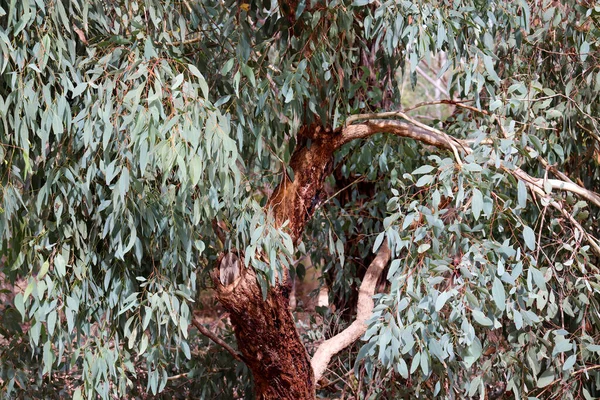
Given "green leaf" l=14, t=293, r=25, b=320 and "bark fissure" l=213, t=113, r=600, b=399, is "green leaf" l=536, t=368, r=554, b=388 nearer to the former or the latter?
"bark fissure" l=213, t=113, r=600, b=399

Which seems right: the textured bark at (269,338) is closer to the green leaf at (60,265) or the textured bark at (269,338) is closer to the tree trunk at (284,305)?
the tree trunk at (284,305)

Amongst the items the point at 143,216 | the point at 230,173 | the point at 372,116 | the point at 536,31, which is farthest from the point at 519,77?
the point at 143,216

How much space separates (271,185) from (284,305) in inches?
19.0

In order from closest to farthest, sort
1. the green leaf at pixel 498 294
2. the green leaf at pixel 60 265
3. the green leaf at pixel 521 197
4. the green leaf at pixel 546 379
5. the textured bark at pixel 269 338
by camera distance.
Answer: the green leaf at pixel 498 294, the green leaf at pixel 521 197, the green leaf at pixel 60 265, the green leaf at pixel 546 379, the textured bark at pixel 269 338

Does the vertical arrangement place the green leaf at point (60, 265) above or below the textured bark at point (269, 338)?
above

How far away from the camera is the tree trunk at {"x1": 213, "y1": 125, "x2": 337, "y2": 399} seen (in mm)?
3080

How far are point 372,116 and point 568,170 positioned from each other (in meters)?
1.14

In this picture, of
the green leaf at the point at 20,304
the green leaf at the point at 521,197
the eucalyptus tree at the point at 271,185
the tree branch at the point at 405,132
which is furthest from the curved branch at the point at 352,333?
the green leaf at the point at 20,304

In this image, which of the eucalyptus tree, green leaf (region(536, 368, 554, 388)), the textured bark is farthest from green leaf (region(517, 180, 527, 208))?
the textured bark

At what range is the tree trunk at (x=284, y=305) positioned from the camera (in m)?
3.08

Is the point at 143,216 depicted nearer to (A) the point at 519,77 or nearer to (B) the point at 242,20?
(B) the point at 242,20

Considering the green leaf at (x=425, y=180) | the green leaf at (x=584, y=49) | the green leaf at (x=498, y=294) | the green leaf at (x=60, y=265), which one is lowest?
the green leaf at (x=498, y=294)

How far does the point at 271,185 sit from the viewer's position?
336 centimetres

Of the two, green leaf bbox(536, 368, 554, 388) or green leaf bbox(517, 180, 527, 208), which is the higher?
green leaf bbox(517, 180, 527, 208)
